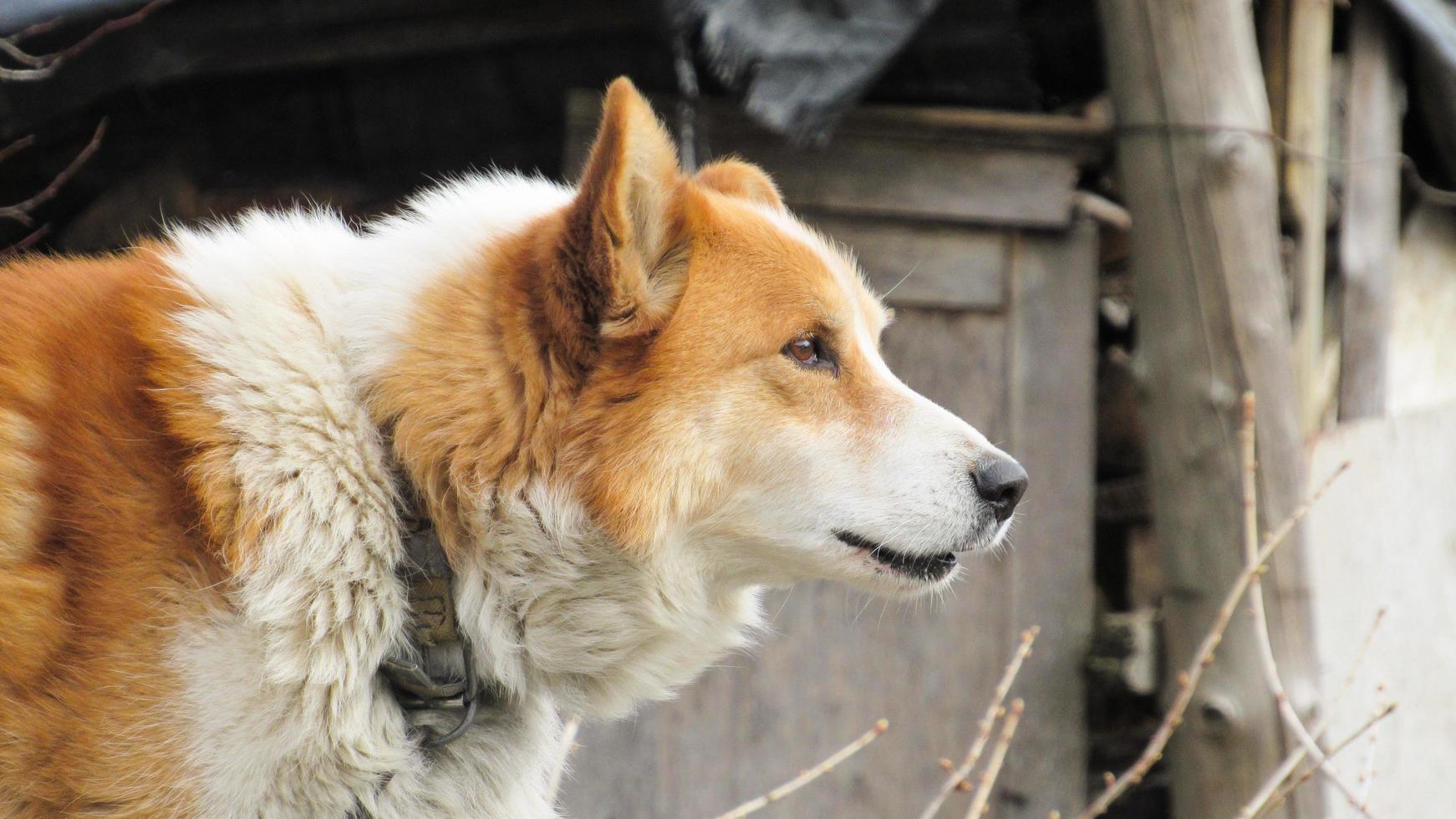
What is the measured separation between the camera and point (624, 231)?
7.38 ft

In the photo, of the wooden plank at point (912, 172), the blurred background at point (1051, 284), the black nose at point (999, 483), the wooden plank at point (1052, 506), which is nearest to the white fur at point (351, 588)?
the black nose at point (999, 483)

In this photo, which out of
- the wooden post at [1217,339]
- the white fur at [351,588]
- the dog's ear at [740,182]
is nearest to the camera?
the white fur at [351,588]

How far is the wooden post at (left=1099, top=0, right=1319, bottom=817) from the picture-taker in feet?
12.9

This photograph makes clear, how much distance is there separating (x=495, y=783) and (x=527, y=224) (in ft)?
A: 3.56

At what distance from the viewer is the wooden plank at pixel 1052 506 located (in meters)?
4.53

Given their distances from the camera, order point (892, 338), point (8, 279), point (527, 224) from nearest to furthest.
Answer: point (8, 279)
point (527, 224)
point (892, 338)

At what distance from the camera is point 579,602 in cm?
238

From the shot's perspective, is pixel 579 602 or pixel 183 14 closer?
pixel 579 602

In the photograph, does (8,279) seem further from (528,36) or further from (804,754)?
(804,754)

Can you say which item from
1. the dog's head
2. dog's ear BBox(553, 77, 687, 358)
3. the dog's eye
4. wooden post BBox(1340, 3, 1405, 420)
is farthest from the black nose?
wooden post BBox(1340, 3, 1405, 420)

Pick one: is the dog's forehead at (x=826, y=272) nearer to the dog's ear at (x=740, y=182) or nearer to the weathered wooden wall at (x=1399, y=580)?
the dog's ear at (x=740, y=182)

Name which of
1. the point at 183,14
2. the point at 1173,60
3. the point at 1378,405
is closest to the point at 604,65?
the point at 183,14

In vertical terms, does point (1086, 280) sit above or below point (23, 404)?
above

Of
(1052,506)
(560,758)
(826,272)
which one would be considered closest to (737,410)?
(826,272)
